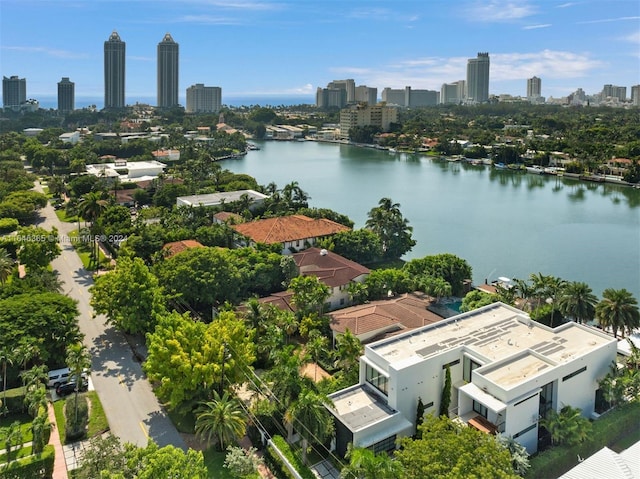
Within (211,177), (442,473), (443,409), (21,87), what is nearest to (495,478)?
(442,473)

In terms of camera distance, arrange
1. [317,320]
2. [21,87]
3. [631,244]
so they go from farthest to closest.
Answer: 1. [21,87]
2. [631,244]
3. [317,320]

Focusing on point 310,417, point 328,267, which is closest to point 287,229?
point 328,267

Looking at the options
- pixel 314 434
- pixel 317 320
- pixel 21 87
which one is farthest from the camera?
pixel 21 87

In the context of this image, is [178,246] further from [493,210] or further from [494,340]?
[493,210]

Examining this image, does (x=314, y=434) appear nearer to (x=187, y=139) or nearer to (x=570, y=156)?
(x=570, y=156)

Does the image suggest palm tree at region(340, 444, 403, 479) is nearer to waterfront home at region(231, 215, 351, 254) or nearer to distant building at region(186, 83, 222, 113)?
waterfront home at region(231, 215, 351, 254)

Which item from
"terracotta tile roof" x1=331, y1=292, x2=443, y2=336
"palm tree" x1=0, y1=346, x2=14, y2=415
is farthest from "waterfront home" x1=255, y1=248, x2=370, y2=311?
"palm tree" x1=0, y1=346, x2=14, y2=415
